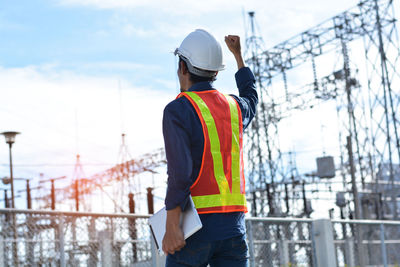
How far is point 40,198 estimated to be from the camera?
2351 inches

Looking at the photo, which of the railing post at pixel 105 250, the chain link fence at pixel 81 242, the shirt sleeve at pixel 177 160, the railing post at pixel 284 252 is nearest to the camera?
the shirt sleeve at pixel 177 160

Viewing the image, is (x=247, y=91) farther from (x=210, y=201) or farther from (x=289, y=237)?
(x=289, y=237)

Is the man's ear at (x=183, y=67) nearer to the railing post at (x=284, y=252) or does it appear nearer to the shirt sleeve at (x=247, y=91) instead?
the shirt sleeve at (x=247, y=91)

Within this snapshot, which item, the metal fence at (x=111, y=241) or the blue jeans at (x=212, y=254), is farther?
the metal fence at (x=111, y=241)

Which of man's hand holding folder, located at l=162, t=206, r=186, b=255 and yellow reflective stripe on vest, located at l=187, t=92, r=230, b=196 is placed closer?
man's hand holding folder, located at l=162, t=206, r=186, b=255

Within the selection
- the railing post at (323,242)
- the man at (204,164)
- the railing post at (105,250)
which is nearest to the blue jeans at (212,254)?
the man at (204,164)

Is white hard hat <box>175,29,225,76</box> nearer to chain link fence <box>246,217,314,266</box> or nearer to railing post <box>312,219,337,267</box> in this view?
chain link fence <box>246,217,314,266</box>

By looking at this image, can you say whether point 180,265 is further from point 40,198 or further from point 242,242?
point 40,198

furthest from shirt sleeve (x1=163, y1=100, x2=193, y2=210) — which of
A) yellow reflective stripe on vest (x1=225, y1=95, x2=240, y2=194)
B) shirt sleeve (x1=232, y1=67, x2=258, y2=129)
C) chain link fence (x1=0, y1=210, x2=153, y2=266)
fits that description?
chain link fence (x1=0, y1=210, x2=153, y2=266)

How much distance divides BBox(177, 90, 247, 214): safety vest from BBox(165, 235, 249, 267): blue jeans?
0.43 ft

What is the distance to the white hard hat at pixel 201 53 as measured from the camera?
289 cm

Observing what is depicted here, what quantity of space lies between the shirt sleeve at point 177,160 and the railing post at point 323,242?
558 cm

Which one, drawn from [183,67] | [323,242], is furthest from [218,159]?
[323,242]

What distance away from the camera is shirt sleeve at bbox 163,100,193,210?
8.61ft
